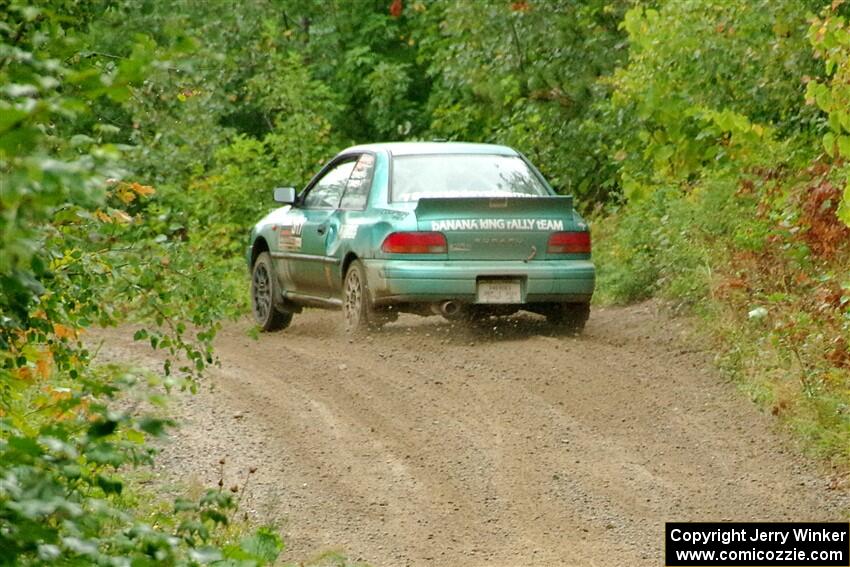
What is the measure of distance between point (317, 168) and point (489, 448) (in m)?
14.1

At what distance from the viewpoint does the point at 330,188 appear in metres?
14.5

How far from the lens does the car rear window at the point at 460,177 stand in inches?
532

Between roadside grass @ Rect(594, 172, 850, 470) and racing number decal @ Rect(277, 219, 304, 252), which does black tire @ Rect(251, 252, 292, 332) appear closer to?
racing number decal @ Rect(277, 219, 304, 252)

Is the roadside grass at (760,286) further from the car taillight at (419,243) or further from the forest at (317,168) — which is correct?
the car taillight at (419,243)

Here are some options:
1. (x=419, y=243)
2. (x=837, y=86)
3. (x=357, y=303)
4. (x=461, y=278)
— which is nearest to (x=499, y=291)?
(x=461, y=278)

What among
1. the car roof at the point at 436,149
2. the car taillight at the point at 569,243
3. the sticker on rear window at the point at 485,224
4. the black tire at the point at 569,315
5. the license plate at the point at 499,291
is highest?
the car roof at the point at 436,149

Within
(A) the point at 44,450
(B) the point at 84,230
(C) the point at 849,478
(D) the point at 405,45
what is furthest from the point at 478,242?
(D) the point at 405,45

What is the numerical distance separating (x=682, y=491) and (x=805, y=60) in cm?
679

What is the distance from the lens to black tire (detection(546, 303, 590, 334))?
44.2ft

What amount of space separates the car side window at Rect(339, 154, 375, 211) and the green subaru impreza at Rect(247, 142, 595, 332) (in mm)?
14

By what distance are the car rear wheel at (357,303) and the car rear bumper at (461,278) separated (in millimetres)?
159

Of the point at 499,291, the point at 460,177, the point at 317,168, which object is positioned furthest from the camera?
the point at 317,168

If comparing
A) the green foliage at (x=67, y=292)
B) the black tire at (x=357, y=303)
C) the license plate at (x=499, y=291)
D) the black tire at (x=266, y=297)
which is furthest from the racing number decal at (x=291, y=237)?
the green foliage at (x=67, y=292)

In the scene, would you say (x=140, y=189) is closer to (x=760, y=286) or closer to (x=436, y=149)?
(x=760, y=286)
